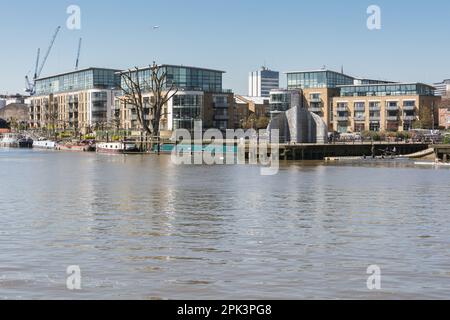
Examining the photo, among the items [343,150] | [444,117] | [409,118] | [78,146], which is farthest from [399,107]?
A: [78,146]

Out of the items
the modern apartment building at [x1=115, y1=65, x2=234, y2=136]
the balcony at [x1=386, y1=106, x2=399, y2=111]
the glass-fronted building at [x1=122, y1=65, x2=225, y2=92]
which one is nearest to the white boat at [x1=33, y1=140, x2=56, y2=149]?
the modern apartment building at [x1=115, y1=65, x2=234, y2=136]

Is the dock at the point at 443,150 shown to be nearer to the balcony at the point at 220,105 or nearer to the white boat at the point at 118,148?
the white boat at the point at 118,148

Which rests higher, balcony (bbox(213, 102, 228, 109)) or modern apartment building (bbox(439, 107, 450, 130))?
balcony (bbox(213, 102, 228, 109))

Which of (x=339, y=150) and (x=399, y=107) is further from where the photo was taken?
(x=399, y=107)

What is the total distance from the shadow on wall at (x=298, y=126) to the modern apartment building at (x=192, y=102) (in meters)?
60.1

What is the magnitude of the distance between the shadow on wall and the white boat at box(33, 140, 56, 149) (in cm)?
8021

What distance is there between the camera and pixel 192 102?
183500 mm

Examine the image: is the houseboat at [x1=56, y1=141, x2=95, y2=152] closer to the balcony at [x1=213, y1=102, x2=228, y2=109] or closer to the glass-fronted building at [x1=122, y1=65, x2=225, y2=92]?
the glass-fronted building at [x1=122, y1=65, x2=225, y2=92]

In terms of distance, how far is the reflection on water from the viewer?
69.7 feet

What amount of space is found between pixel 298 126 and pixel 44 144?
301 feet

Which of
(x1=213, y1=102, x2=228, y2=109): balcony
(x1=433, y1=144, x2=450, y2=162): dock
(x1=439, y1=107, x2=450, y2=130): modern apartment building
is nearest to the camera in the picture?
(x1=433, y1=144, x2=450, y2=162): dock

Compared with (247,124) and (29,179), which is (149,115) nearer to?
(247,124)

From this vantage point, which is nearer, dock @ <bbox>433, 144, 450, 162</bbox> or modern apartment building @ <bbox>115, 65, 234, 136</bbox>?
dock @ <bbox>433, 144, 450, 162</bbox>

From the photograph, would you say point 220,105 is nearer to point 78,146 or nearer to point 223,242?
point 78,146
